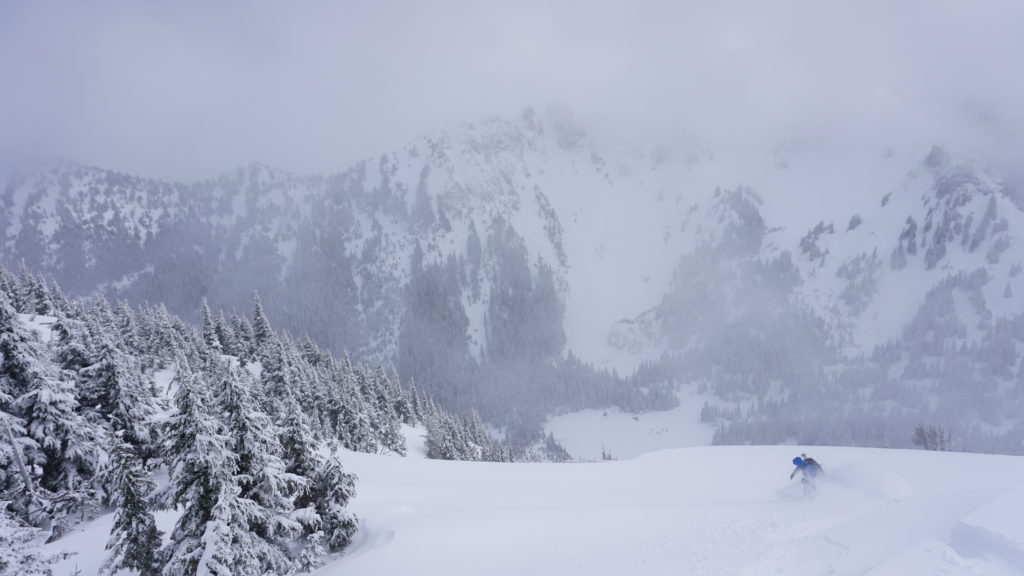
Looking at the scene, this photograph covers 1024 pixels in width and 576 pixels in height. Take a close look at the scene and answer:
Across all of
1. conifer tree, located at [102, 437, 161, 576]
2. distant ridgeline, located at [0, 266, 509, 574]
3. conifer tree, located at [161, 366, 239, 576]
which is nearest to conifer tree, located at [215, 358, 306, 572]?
distant ridgeline, located at [0, 266, 509, 574]

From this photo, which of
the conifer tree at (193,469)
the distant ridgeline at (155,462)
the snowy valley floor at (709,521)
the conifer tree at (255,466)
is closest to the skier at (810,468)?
the snowy valley floor at (709,521)

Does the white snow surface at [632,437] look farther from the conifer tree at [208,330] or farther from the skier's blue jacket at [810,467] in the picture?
the skier's blue jacket at [810,467]

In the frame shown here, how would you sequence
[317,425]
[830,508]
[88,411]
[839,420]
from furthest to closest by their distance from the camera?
1. [839,420]
2. [317,425]
3. [88,411]
4. [830,508]

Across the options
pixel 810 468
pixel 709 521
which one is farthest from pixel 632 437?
pixel 709 521

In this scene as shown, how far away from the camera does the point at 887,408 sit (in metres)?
191

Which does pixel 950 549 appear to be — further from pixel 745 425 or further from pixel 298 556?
pixel 745 425

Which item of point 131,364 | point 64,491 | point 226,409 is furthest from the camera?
point 131,364

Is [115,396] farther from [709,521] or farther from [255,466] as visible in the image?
[709,521]

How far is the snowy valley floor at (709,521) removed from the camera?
12.1 meters

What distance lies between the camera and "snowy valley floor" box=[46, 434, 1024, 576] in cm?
1207

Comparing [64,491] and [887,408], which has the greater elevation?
[64,491]

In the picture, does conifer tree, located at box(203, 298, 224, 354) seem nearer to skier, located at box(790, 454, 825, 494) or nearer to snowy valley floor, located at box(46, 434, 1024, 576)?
snowy valley floor, located at box(46, 434, 1024, 576)

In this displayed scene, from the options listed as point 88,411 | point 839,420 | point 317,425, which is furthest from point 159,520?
point 839,420

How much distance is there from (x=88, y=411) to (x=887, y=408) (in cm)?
24828
